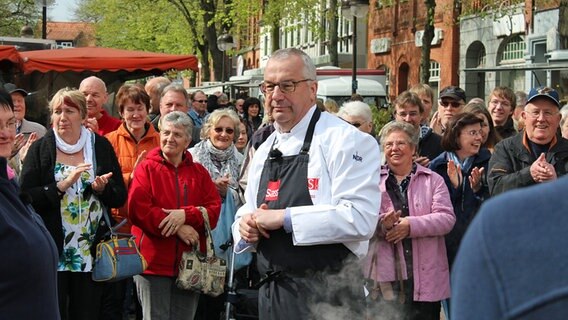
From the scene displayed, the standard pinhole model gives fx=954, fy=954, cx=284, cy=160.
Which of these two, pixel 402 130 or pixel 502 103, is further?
pixel 502 103

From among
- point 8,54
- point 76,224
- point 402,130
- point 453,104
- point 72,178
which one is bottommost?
point 76,224

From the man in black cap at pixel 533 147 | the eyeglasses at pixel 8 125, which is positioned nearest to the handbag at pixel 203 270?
the man in black cap at pixel 533 147

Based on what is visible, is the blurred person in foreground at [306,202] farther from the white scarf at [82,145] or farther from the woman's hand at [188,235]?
the white scarf at [82,145]

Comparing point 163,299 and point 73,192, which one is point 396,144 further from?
point 73,192

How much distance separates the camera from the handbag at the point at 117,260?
6.99 meters

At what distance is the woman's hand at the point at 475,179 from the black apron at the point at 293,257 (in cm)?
296

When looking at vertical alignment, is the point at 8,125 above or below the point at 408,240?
above

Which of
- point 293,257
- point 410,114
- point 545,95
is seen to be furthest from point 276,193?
point 410,114

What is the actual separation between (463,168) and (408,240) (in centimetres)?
109

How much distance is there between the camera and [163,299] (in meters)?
7.41

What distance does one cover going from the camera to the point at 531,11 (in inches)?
1173

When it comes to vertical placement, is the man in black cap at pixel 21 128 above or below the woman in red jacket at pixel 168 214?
above

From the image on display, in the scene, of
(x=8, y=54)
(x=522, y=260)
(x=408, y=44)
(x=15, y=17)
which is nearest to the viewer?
(x=522, y=260)

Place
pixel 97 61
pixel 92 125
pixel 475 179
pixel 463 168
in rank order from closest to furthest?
pixel 475 179
pixel 463 168
pixel 92 125
pixel 97 61
